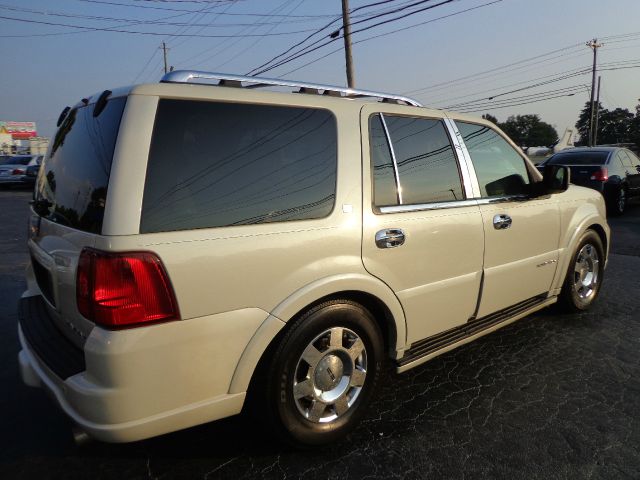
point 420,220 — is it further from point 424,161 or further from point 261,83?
point 261,83

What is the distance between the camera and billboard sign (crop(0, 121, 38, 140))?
83938 mm

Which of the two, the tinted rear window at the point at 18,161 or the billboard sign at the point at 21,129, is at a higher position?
the billboard sign at the point at 21,129

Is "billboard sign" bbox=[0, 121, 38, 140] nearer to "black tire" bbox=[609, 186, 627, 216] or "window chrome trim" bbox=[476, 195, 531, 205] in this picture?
"black tire" bbox=[609, 186, 627, 216]

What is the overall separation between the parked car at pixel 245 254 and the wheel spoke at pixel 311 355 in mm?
13

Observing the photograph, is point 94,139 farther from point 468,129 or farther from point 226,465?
point 468,129

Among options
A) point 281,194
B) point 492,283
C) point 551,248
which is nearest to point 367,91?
point 281,194

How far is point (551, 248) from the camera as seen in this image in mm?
3809

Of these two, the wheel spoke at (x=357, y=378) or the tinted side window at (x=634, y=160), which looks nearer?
the wheel spoke at (x=357, y=378)

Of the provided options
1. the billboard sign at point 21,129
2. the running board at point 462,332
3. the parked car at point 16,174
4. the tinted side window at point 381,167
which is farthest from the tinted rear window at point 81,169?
the billboard sign at point 21,129

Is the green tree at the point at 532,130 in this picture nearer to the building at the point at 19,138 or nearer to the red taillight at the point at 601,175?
the building at the point at 19,138

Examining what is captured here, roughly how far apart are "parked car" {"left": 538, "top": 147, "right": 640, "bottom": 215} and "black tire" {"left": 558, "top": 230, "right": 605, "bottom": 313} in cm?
705

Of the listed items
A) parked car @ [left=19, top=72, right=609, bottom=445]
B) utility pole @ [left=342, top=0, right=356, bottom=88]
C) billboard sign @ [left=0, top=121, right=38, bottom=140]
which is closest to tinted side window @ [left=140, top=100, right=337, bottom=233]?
parked car @ [left=19, top=72, right=609, bottom=445]

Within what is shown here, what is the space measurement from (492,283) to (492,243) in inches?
11.2

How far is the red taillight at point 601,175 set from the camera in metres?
10.7
